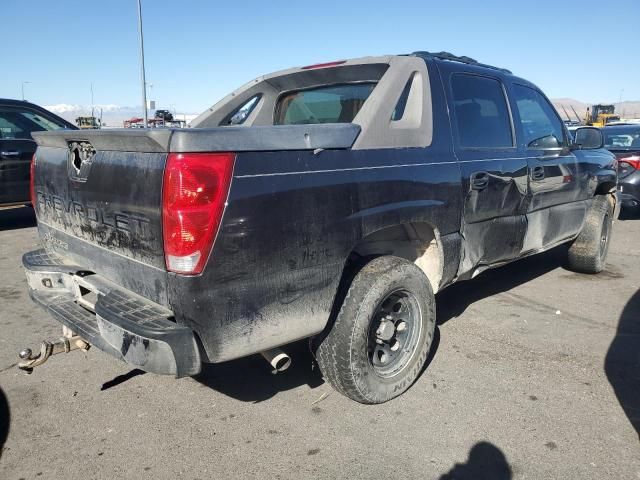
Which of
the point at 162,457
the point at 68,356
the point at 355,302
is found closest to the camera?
the point at 162,457

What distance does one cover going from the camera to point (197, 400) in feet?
10.00

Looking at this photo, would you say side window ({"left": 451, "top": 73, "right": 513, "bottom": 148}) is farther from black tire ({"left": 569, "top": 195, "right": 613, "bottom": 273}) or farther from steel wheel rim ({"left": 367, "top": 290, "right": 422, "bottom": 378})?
black tire ({"left": 569, "top": 195, "right": 613, "bottom": 273})

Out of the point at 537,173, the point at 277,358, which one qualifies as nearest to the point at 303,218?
the point at 277,358

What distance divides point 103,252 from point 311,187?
1130 mm

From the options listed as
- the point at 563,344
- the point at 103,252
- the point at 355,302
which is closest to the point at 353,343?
the point at 355,302

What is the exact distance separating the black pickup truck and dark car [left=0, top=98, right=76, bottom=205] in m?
4.87

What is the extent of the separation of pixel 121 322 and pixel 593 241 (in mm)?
4977

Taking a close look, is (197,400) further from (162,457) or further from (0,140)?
(0,140)

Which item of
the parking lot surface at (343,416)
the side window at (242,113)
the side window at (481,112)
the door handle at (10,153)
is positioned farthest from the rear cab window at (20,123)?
the side window at (481,112)

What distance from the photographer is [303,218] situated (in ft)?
7.62

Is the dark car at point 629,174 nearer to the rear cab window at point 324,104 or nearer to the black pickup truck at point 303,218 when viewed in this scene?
the black pickup truck at point 303,218

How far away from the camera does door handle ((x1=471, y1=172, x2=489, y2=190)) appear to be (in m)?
3.36

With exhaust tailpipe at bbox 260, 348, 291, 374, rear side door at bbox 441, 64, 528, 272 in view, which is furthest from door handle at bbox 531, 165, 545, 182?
exhaust tailpipe at bbox 260, 348, 291, 374

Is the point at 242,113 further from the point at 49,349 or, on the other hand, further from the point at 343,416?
the point at 343,416
